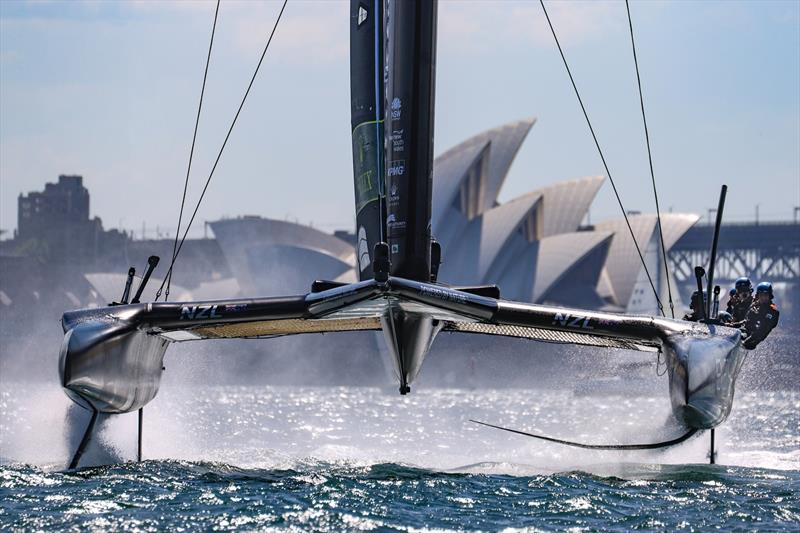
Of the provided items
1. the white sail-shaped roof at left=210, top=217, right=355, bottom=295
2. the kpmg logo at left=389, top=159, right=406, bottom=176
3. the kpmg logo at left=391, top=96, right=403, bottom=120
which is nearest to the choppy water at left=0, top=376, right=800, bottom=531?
the kpmg logo at left=389, top=159, right=406, bottom=176

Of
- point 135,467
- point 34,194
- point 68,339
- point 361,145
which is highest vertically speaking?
point 34,194

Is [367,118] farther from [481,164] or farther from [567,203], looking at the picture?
[567,203]

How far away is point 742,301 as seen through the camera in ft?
33.1

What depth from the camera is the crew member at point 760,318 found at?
389 inches

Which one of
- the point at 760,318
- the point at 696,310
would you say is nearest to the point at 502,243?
the point at 760,318

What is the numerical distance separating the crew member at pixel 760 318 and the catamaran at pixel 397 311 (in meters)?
1.18

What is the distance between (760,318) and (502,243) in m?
29.5

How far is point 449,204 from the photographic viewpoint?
3703cm

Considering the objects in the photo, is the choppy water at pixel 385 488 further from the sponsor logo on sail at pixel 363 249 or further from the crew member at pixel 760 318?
the sponsor logo on sail at pixel 363 249

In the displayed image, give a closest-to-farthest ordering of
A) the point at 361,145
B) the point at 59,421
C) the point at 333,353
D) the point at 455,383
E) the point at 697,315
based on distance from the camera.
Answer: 1. the point at 361,145
2. the point at 697,315
3. the point at 59,421
4. the point at 455,383
5. the point at 333,353

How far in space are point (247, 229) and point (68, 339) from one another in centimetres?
3757

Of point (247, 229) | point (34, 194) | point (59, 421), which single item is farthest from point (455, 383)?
point (34, 194)

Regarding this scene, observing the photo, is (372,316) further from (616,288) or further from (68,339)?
(616,288)

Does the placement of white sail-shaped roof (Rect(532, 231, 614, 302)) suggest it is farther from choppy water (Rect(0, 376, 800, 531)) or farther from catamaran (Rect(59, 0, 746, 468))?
catamaran (Rect(59, 0, 746, 468))
